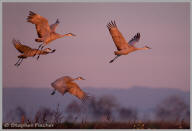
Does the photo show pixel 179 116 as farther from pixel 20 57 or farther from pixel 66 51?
pixel 20 57

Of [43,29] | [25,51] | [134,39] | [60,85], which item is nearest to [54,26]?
[43,29]

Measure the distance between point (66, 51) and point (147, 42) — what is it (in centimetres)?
109

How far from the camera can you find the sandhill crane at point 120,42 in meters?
4.64

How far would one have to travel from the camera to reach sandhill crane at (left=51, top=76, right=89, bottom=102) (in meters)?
4.62

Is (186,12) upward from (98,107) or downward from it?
upward

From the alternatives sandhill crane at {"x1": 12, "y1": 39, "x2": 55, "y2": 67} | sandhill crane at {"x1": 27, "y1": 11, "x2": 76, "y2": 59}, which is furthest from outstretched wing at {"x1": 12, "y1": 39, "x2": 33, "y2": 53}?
sandhill crane at {"x1": 27, "y1": 11, "x2": 76, "y2": 59}

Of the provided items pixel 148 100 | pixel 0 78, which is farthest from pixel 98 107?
pixel 0 78

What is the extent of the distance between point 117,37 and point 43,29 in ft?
3.15

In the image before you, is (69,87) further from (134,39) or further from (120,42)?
(134,39)

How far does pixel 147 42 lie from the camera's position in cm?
482

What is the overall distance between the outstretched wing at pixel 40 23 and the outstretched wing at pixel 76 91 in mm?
753

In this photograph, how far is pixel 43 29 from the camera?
15.3 feet

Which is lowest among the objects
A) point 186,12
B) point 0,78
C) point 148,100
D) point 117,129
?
point 117,129

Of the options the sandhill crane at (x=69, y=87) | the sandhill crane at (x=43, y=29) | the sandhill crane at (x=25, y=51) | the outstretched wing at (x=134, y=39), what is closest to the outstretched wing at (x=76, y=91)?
the sandhill crane at (x=69, y=87)
